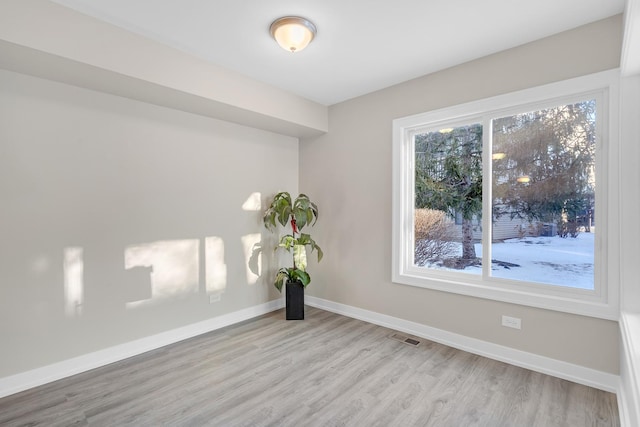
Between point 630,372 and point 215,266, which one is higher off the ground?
point 215,266

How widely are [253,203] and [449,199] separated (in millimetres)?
2319

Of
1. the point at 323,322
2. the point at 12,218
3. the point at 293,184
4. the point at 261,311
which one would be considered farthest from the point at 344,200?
the point at 12,218

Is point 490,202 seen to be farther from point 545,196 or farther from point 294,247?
point 294,247

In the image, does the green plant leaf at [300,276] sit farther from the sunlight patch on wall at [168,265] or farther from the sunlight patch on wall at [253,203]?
the sunlight patch on wall at [168,265]

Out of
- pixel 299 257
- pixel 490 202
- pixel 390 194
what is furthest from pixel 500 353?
pixel 299 257

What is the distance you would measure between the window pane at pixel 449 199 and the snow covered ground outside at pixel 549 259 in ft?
0.82

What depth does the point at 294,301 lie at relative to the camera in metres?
3.73

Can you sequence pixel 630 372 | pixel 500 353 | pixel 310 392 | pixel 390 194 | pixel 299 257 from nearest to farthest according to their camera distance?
1. pixel 630 372
2. pixel 310 392
3. pixel 500 353
4. pixel 390 194
5. pixel 299 257

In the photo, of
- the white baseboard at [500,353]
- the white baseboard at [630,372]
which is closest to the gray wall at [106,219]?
the white baseboard at [500,353]

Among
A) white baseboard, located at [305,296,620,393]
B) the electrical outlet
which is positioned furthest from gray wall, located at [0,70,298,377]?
the electrical outlet

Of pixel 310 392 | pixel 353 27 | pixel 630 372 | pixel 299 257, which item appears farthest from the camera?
pixel 299 257

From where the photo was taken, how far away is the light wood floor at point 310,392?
2.00 meters

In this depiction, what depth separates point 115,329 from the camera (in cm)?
279

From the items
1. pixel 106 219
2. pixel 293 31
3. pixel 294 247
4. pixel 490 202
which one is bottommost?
pixel 294 247
